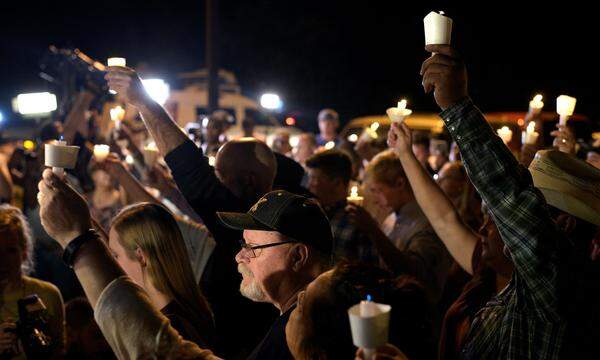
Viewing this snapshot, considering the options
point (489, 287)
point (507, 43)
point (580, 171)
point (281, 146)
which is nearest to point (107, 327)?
point (580, 171)

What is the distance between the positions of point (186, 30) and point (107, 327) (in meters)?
43.0

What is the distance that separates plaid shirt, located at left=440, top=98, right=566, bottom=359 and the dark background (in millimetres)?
27253

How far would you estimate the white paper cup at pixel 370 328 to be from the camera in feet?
5.86

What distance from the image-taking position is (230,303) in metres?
4.16

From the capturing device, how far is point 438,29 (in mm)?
2316

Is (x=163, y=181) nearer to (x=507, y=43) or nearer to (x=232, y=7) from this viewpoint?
(x=507, y=43)

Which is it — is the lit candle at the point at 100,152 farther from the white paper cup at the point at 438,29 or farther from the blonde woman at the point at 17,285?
the white paper cup at the point at 438,29

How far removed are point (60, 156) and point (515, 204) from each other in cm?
180

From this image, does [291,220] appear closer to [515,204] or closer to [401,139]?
[515,204]

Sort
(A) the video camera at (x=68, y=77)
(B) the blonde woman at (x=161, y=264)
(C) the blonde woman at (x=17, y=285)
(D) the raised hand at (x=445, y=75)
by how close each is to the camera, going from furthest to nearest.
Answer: (A) the video camera at (x=68, y=77), (C) the blonde woman at (x=17, y=285), (B) the blonde woman at (x=161, y=264), (D) the raised hand at (x=445, y=75)

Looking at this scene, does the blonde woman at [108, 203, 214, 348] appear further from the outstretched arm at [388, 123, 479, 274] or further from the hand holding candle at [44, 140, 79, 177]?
the outstretched arm at [388, 123, 479, 274]

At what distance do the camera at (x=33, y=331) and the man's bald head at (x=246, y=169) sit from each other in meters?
1.31

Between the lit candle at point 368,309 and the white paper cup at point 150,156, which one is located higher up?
the white paper cup at point 150,156

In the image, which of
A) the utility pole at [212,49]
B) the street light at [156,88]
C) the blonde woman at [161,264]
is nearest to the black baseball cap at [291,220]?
the blonde woman at [161,264]
